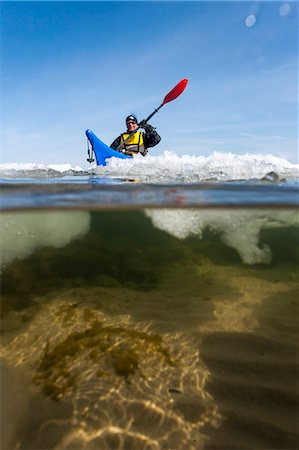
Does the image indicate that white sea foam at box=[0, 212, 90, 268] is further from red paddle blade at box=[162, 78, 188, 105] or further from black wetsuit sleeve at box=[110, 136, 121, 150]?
red paddle blade at box=[162, 78, 188, 105]

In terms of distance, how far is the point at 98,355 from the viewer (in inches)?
182

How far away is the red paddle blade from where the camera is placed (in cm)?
1498

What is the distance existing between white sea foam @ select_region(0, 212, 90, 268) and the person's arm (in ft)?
27.6

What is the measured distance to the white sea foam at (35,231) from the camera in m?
6.80

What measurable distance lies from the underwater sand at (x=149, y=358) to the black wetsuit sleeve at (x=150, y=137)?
8479 mm

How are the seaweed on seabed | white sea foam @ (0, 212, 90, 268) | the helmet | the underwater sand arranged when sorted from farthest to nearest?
the helmet
white sea foam @ (0, 212, 90, 268)
the seaweed on seabed
the underwater sand

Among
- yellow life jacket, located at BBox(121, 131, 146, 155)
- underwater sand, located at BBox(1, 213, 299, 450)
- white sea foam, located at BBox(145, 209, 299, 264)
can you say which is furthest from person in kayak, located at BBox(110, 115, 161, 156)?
underwater sand, located at BBox(1, 213, 299, 450)

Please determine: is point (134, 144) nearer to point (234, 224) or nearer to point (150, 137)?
point (150, 137)

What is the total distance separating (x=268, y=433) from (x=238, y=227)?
15.9ft

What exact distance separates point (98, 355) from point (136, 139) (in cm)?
1175

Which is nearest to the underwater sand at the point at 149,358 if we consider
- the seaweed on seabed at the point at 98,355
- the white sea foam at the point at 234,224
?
the seaweed on seabed at the point at 98,355

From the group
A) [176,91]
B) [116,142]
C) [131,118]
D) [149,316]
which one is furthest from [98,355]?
[176,91]

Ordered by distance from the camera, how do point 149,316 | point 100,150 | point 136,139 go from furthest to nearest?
point 136,139, point 100,150, point 149,316

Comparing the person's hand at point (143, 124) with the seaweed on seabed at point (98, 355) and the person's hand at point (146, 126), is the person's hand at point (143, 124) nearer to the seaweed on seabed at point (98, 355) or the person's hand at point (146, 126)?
→ the person's hand at point (146, 126)
